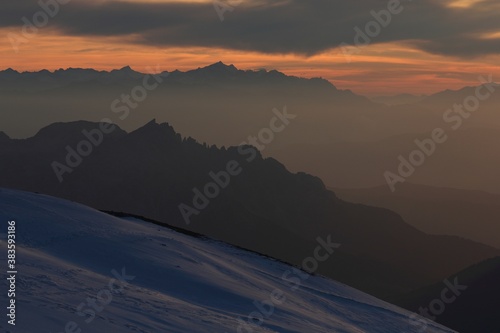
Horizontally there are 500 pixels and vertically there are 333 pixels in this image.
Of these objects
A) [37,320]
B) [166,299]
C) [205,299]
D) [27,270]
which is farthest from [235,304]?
[37,320]

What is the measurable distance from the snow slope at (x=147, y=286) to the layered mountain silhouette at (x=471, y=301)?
358ft

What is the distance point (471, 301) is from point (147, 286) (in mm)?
132498

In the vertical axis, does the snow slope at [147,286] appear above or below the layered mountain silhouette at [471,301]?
below

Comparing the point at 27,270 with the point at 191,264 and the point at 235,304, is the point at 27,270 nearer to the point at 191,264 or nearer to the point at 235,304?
the point at 235,304

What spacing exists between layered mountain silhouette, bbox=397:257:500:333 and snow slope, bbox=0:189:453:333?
10926 cm

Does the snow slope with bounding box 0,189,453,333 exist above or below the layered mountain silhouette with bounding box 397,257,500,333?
below

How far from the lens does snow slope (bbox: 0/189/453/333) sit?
51.3ft

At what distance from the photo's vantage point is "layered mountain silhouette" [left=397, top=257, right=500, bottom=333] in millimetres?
131000

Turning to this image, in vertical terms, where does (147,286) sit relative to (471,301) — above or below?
below

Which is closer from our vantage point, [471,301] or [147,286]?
[147,286]

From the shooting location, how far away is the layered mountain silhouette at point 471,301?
430ft

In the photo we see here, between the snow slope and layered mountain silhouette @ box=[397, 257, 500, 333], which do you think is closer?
the snow slope

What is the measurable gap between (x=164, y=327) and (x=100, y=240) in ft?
35.1

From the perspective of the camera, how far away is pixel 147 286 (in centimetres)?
2102
